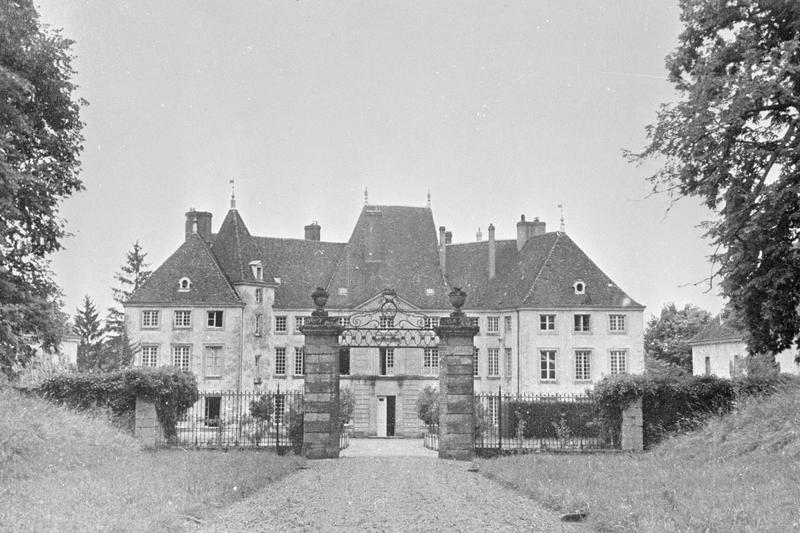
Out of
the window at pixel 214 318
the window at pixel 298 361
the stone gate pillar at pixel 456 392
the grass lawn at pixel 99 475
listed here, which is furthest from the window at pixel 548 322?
the grass lawn at pixel 99 475

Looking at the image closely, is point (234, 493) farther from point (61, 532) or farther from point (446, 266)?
point (446, 266)

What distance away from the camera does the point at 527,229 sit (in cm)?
5891

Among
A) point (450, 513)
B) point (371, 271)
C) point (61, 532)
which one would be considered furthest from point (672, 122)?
point (371, 271)

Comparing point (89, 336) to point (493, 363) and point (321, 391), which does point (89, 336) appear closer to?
point (493, 363)

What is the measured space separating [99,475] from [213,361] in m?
38.5

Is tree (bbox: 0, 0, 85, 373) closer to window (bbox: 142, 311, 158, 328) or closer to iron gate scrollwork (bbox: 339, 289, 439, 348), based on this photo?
iron gate scrollwork (bbox: 339, 289, 439, 348)

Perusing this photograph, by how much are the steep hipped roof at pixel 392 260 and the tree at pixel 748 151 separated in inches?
1355

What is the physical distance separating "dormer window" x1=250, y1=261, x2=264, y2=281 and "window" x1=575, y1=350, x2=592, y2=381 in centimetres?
1959

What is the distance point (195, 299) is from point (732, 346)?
3339 centimetres

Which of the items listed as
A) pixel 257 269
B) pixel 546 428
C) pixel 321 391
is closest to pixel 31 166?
pixel 321 391

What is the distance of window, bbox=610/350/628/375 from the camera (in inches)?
2104

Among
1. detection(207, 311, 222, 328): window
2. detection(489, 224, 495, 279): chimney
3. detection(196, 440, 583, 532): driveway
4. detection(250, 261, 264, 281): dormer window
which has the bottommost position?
detection(196, 440, 583, 532): driveway

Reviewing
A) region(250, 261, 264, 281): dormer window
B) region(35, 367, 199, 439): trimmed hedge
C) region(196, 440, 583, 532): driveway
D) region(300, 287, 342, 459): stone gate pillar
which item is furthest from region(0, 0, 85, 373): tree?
region(250, 261, 264, 281): dormer window

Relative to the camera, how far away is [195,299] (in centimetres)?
5359
